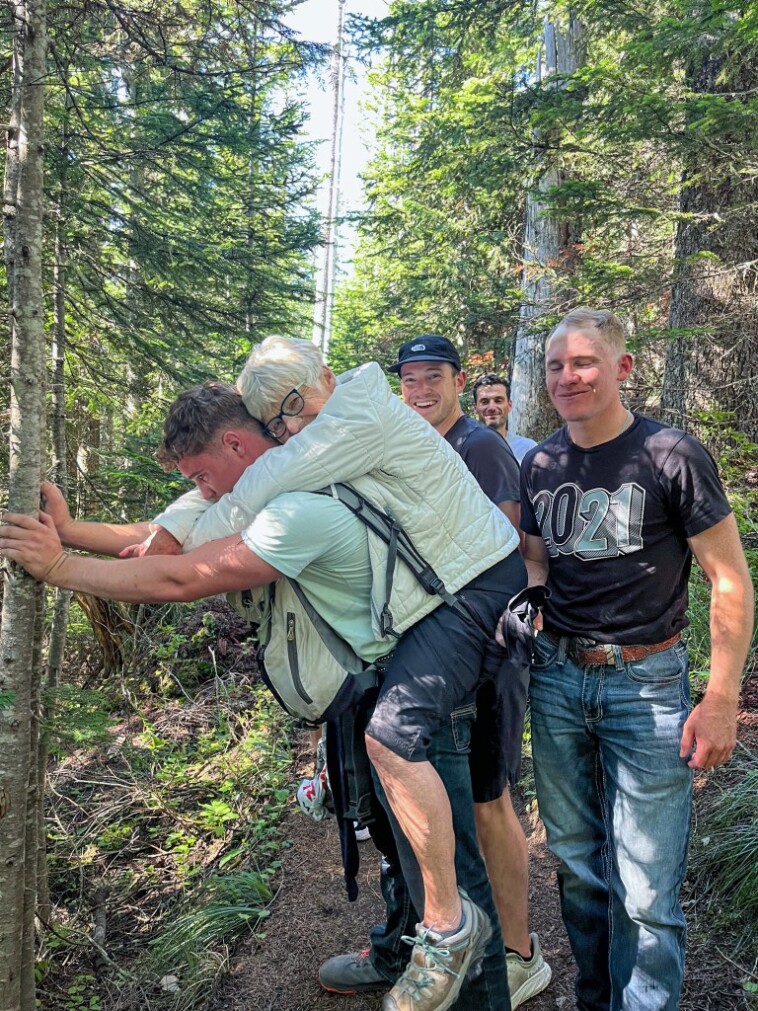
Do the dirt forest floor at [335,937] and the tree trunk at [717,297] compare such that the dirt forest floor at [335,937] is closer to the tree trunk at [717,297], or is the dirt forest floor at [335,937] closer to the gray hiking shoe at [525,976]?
the gray hiking shoe at [525,976]

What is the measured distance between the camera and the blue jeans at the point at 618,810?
2.18 metres

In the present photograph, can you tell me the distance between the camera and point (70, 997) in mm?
→ 3514

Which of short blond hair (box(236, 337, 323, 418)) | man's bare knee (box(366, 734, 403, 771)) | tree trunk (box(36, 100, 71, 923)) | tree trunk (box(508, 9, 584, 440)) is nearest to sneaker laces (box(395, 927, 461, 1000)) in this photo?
man's bare knee (box(366, 734, 403, 771))

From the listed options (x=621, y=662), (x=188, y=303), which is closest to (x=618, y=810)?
(x=621, y=662)

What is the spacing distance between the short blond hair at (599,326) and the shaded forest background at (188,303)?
2.07m

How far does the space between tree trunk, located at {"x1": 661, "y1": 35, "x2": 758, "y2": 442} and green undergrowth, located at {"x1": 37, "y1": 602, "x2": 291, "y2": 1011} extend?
4939 millimetres

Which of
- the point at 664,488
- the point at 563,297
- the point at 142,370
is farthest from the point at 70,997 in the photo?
the point at 563,297

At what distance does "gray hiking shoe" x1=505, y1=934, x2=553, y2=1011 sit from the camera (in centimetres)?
283

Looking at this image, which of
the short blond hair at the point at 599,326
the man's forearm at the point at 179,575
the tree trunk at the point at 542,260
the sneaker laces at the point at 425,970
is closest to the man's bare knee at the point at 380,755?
the sneaker laces at the point at 425,970

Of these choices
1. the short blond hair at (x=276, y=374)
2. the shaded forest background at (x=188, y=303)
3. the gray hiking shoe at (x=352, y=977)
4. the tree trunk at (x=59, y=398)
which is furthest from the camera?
the tree trunk at (x=59, y=398)

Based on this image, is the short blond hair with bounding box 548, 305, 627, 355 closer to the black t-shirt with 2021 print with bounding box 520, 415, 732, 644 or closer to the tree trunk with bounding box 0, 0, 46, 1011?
the black t-shirt with 2021 print with bounding box 520, 415, 732, 644

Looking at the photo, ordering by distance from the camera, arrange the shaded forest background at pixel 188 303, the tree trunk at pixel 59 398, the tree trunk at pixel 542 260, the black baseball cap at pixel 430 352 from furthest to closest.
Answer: the tree trunk at pixel 542 260
the tree trunk at pixel 59 398
the black baseball cap at pixel 430 352
the shaded forest background at pixel 188 303

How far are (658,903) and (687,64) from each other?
6773 mm

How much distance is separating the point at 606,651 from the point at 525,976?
162 cm
